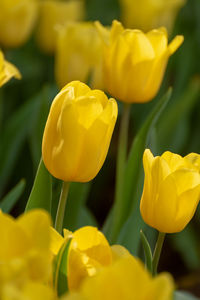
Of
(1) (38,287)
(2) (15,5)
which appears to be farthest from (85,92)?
(2) (15,5)

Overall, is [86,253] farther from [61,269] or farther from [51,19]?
[51,19]

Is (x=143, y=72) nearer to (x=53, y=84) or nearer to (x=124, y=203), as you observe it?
(x=124, y=203)

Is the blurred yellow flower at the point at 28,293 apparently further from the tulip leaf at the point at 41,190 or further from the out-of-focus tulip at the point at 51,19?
the out-of-focus tulip at the point at 51,19

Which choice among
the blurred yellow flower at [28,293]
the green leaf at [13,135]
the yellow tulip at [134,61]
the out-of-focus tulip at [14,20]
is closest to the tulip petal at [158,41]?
the yellow tulip at [134,61]

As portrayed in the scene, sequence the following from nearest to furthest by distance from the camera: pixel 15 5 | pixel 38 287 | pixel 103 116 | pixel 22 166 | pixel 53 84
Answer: pixel 38 287
pixel 103 116
pixel 15 5
pixel 22 166
pixel 53 84

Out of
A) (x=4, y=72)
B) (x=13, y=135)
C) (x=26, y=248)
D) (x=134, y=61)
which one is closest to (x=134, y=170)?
(x=134, y=61)

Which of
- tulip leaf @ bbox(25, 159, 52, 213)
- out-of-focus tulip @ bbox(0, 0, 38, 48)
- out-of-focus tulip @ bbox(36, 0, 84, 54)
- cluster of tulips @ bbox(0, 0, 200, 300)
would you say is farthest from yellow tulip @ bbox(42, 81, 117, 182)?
out-of-focus tulip @ bbox(36, 0, 84, 54)

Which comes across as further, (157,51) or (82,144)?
(157,51)
